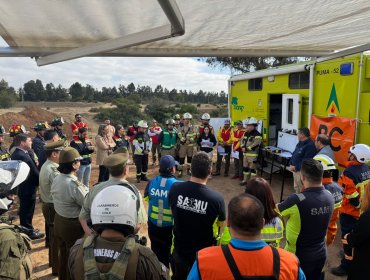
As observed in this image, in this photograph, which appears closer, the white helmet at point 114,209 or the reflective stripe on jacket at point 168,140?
the white helmet at point 114,209

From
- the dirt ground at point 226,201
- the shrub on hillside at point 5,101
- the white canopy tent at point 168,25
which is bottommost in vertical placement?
the dirt ground at point 226,201

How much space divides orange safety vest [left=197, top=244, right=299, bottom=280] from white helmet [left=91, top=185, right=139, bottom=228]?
0.47 metres

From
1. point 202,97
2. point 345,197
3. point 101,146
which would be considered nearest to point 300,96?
point 345,197

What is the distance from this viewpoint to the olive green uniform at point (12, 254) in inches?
85.1

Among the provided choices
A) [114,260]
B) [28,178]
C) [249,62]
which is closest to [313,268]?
[114,260]

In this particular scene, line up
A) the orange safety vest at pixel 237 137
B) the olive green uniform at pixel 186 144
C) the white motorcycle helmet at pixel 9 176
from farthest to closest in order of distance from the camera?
the olive green uniform at pixel 186 144 < the orange safety vest at pixel 237 137 < the white motorcycle helmet at pixel 9 176

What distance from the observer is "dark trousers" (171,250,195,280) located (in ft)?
10.3

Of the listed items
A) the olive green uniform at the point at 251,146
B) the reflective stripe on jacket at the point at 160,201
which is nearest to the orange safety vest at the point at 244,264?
the reflective stripe on jacket at the point at 160,201

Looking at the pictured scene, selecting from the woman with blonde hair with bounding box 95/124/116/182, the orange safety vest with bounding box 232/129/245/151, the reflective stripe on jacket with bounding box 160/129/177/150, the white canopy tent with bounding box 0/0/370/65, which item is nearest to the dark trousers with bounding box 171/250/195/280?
the white canopy tent with bounding box 0/0/370/65

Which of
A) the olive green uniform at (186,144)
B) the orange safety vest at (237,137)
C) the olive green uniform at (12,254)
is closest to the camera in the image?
the olive green uniform at (12,254)

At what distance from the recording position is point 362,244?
2564mm

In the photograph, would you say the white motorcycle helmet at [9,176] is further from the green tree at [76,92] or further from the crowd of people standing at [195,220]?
the green tree at [76,92]

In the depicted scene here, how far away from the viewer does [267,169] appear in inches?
377

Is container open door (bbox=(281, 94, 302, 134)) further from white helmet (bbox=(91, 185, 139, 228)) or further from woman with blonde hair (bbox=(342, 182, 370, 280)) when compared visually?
white helmet (bbox=(91, 185, 139, 228))
